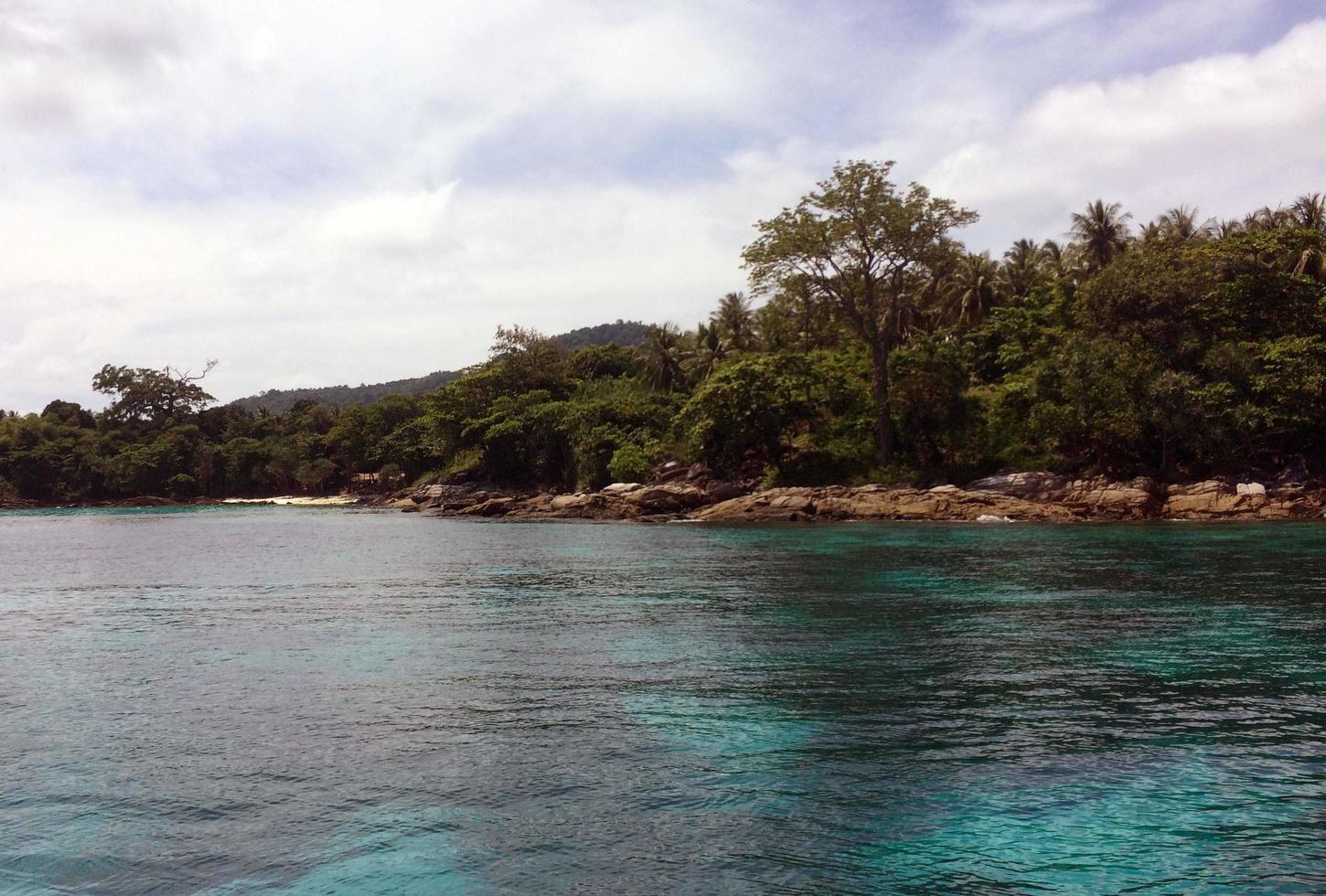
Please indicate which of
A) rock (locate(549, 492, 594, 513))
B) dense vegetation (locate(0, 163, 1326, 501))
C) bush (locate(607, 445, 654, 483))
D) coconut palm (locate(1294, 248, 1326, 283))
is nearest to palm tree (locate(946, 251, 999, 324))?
dense vegetation (locate(0, 163, 1326, 501))

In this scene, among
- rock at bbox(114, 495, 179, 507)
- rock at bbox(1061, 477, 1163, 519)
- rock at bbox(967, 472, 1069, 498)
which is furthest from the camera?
rock at bbox(114, 495, 179, 507)

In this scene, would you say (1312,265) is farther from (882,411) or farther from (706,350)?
(706,350)

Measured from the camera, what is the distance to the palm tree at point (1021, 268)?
73.0 m

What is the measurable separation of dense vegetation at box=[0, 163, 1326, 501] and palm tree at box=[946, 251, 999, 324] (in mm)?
168

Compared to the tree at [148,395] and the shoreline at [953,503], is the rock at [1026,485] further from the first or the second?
the tree at [148,395]

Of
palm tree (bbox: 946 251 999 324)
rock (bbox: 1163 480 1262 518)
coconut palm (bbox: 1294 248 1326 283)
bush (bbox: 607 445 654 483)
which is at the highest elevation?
palm tree (bbox: 946 251 999 324)

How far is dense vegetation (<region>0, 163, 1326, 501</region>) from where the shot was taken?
149ft

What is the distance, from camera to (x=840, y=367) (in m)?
62.2

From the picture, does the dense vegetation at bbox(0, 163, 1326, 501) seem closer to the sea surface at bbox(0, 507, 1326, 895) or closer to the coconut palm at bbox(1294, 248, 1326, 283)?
the coconut palm at bbox(1294, 248, 1326, 283)

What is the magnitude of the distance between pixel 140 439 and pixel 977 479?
10673cm

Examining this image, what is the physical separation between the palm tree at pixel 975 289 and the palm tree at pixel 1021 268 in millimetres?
1207

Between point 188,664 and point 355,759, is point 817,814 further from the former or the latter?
point 188,664

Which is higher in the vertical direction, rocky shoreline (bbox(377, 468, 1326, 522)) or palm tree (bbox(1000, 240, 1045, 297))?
palm tree (bbox(1000, 240, 1045, 297))

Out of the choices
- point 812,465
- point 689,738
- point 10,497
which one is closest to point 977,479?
point 812,465
